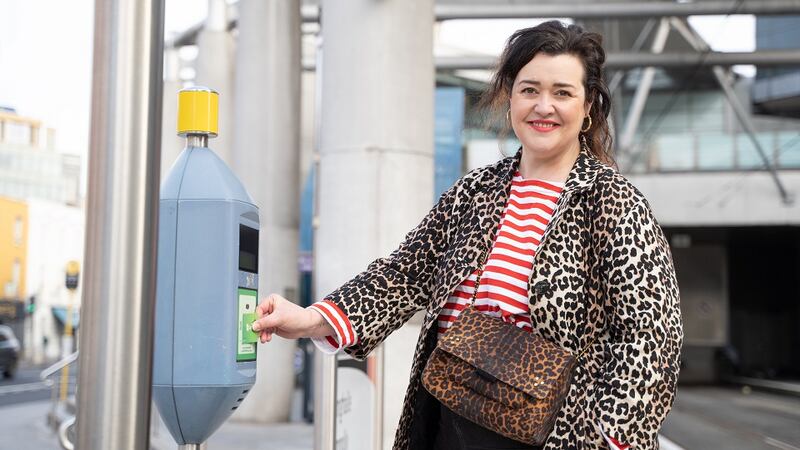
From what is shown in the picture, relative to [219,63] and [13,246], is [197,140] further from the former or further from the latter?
[13,246]

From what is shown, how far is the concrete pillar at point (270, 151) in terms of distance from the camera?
49.2 ft

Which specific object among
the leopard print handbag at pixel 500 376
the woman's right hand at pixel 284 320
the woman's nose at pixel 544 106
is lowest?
the leopard print handbag at pixel 500 376

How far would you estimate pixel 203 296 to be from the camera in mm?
2441

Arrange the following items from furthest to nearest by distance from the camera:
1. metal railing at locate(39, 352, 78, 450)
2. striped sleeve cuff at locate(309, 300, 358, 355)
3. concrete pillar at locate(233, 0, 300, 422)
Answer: concrete pillar at locate(233, 0, 300, 422), metal railing at locate(39, 352, 78, 450), striped sleeve cuff at locate(309, 300, 358, 355)

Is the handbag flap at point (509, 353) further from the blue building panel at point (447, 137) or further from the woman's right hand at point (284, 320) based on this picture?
the blue building panel at point (447, 137)

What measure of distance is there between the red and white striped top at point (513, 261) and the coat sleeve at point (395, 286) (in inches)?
7.0

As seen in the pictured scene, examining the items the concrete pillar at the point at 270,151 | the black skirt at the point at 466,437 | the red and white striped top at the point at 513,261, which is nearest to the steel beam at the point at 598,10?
the concrete pillar at the point at 270,151

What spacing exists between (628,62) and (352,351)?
22300mm

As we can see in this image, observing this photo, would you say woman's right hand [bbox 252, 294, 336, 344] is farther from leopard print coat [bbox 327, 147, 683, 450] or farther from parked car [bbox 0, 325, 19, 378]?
parked car [bbox 0, 325, 19, 378]

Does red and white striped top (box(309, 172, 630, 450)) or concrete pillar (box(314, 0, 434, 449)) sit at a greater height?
concrete pillar (box(314, 0, 434, 449))

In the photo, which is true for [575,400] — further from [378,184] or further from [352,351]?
[378,184]

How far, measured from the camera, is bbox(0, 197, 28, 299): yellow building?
30.9m

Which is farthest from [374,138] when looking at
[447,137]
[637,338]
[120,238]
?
[447,137]

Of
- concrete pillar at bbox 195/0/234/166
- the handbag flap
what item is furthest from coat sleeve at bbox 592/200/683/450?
concrete pillar at bbox 195/0/234/166
